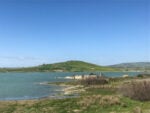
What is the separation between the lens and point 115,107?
102 ft

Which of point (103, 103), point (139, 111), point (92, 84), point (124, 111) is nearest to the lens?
point (139, 111)

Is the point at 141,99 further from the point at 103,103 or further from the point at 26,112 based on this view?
the point at 26,112

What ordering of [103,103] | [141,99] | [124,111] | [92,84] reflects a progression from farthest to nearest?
[92,84] < [141,99] < [103,103] < [124,111]

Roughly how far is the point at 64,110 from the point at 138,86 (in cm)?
1196

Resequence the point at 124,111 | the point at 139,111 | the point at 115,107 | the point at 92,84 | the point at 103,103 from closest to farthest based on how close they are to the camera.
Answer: the point at 139,111 < the point at 124,111 < the point at 115,107 < the point at 103,103 < the point at 92,84

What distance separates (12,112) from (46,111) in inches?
162

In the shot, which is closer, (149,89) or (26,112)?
(26,112)

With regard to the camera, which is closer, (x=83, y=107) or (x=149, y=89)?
(x=83, y=107)

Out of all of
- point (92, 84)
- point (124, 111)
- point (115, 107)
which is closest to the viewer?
point (124, 111)

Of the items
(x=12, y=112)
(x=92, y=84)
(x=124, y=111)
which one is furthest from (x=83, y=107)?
(x=92, y=84)

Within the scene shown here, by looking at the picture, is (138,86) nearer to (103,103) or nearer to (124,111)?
(103,103)

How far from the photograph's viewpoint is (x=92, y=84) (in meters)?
80.8

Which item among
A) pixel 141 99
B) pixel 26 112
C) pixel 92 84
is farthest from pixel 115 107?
pixel 92 84

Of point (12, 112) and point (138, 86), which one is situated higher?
point (138, 86)
